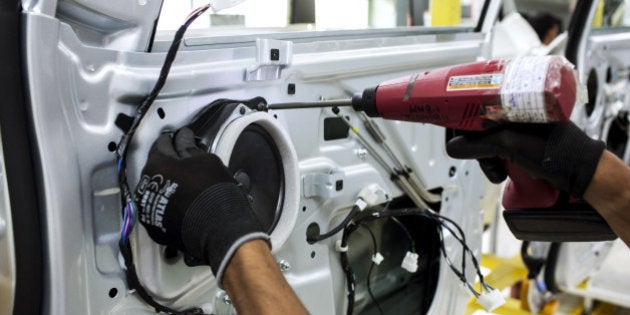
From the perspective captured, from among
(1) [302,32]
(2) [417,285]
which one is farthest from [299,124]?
(2) [417,285]

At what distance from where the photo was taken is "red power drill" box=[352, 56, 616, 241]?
102 cm

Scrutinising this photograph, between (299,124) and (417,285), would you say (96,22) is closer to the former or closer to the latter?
(299,124)

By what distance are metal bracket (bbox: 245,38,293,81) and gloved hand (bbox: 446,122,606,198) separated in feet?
1.92

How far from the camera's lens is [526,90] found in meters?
1.02

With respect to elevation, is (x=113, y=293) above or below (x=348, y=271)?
above

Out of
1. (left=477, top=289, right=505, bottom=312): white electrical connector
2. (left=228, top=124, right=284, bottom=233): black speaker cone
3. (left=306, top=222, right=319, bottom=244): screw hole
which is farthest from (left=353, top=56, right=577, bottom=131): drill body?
(left=477, top=289, right=505, bottom=312): white electrical connector

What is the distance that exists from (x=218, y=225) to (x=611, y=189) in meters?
0.80

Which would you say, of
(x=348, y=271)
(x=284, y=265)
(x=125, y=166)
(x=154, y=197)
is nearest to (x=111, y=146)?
(x=125, y=166)

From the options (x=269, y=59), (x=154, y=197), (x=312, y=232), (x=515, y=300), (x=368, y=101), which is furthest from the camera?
(x=515, y=300)

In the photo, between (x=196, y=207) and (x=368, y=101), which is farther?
(x=368, y=101)

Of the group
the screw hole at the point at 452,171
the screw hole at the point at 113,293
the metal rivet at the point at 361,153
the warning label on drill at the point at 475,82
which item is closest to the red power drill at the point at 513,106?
the warning label on drill at the point at 475,82

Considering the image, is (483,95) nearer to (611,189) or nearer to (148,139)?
(611,189)

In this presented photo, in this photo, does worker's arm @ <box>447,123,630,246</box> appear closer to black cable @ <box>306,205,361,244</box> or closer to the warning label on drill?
the warning label on drill

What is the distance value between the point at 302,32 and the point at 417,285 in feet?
4.05
